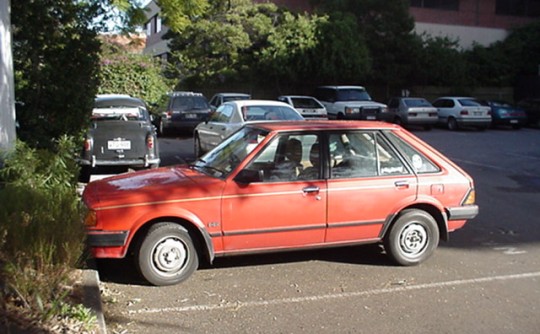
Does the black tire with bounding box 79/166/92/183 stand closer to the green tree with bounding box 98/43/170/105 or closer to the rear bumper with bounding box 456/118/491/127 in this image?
the green tree with bounding box 98/43/170/105

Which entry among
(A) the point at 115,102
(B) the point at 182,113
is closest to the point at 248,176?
(A) the point at 115,102

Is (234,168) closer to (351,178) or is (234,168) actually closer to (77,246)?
(351,178)

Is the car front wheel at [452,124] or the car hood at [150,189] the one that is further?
the car front wheel at [452,124]

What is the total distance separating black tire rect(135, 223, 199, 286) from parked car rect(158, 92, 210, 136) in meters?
15.9

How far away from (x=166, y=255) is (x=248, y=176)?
3.52ft

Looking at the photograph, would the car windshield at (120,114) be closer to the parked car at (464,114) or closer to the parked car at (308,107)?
the parked car at (308,107)

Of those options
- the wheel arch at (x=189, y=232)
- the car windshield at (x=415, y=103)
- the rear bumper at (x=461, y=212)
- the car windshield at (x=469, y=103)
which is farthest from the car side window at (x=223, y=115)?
the car windshield at (x=469, y=103)

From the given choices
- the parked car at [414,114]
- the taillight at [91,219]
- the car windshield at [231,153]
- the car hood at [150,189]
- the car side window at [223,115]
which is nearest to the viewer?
the taillight at [91,219]

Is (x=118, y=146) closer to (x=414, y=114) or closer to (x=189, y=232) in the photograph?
(x=189, y=232)

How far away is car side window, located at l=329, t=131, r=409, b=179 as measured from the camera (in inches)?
242

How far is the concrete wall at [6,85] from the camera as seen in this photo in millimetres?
7215

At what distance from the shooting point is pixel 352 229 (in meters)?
6.07

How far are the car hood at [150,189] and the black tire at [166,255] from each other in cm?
29

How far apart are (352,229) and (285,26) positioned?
25.2 meters
